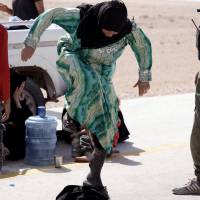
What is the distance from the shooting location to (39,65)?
9156 millimetres

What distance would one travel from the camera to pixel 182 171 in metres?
7.57

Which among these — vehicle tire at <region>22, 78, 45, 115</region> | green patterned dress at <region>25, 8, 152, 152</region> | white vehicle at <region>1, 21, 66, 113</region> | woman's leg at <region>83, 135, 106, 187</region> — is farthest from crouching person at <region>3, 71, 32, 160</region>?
woman's leg at <region>83, 135, 106, 187</region>

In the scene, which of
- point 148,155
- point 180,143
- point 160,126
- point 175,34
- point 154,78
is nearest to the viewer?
point 148,155

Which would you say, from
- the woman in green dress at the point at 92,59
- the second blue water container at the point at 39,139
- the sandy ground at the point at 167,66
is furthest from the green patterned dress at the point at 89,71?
the sandy ground at the point at 167,66

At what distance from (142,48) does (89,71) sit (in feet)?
1.69

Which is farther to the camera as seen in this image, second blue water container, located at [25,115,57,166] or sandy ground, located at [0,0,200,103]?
sandy ground, located at [0,0,200,103]

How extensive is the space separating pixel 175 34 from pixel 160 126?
26.3m

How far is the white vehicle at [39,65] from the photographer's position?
8.74 m

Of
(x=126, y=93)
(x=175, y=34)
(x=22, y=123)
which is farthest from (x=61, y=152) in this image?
(x=175, y=34)

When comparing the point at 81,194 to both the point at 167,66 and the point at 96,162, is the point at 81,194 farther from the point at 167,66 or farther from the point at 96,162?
the point at 167,66

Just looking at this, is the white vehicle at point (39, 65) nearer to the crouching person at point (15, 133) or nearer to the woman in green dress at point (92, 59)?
the crouching person at point (15, 133)

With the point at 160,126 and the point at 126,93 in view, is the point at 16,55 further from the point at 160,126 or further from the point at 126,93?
the point at 126,93

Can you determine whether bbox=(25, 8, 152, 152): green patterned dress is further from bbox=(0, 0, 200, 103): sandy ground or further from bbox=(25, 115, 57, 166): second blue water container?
bbox=(0, 0, 200, 103): sandy ground

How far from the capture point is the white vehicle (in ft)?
28.7
